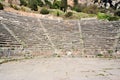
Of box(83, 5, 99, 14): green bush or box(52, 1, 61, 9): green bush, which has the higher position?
box(52, 1, 61, 9): green bush

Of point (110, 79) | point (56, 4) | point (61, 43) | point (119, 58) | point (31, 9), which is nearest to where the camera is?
point (110, 79)

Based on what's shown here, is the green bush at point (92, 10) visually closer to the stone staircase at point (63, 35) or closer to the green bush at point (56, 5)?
the green bush at point (56, 5)

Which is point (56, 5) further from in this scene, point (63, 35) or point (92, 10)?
point (63, 35)

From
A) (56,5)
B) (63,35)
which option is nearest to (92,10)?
(56,5)

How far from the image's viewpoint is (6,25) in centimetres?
3388

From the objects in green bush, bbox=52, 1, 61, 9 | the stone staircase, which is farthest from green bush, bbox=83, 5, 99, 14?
the stone staircase

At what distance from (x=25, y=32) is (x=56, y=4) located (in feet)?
70.3

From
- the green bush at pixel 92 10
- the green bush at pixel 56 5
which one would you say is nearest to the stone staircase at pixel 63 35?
the green bush at pixel 92 10

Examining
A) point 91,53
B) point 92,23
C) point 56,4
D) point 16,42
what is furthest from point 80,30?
point 56,4

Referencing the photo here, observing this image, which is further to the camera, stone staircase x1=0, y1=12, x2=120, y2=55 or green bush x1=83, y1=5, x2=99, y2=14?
green bush x1=83, y1=5, x2=99, y2=14

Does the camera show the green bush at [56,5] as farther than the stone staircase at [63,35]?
Yes

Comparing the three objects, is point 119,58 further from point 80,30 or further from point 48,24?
point 48,24

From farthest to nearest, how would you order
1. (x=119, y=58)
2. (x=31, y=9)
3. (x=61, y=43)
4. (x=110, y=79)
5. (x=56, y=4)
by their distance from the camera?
1. (x=56, y=4)
2. (x=31, y=9)
3. (x=61, y=43)
4. (x=119, y=58)
5. (x=110, y=79)

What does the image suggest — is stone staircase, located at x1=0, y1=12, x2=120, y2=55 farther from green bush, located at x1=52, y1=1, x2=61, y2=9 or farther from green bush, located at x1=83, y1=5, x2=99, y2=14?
green bush, located at x1=52, y1=1, x2=61, y2=9
